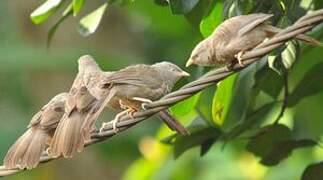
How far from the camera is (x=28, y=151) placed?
198 cm

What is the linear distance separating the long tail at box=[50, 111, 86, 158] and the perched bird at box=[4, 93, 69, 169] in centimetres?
7

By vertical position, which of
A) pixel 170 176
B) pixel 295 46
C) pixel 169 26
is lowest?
pixel 170 176

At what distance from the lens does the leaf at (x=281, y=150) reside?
8.33ft

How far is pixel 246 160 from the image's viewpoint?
4125 millimetres

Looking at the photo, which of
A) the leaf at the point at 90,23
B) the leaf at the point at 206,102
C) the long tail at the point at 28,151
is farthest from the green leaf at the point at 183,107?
the leaf at the point at 206,102

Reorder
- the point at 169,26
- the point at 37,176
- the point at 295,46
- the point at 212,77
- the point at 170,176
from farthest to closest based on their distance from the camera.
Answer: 1. the point at 37,176
2. the point at 169,26
3. the point at 170,176
4. the point at 295,46
5. the point at 212,77

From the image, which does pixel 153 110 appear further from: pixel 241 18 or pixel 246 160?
pixel 246 160

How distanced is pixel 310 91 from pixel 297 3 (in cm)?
25

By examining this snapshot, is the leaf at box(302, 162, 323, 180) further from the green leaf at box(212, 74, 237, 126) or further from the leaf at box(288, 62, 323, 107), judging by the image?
the green leaf at box(212, 74, 237, 126)

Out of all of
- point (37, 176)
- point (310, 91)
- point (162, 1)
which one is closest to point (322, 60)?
point (310, 91)

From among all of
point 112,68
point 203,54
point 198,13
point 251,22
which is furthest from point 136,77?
point 112,68

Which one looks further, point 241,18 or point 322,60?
point 322,60

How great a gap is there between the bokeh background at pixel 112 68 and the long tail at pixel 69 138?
153 centimetres

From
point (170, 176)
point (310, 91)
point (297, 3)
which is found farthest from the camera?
point (170, 176)
